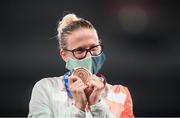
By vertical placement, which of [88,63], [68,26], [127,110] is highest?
[68,26]

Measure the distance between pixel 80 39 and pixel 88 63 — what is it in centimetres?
7

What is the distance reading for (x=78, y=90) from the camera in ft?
3.45

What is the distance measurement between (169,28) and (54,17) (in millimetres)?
405

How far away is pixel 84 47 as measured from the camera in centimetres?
116

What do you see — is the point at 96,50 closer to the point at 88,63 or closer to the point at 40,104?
the point at 88,63

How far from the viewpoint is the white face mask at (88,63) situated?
1.16 metres

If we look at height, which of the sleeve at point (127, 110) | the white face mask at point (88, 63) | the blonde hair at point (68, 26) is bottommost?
the sleeve at point (127, 110)

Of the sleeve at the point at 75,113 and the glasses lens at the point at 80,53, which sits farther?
the glasses lens at the point at 80,53

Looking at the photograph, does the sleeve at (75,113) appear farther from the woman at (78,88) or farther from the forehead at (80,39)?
the forehead at (80,39)

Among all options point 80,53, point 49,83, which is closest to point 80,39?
point 80,53

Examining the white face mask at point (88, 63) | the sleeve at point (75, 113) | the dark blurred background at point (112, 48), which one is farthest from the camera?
the dark blurred background at point (112, 48)

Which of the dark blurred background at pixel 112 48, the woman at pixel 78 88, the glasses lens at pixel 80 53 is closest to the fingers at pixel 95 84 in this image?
the woman at pixel 78 88

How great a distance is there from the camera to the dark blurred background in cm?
134

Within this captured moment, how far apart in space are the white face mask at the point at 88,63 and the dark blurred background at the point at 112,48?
132 mm
